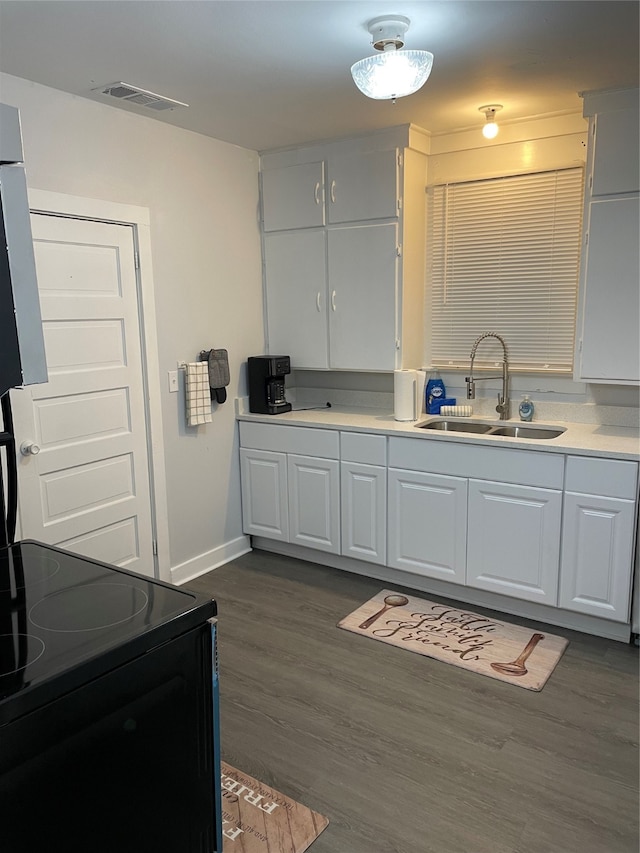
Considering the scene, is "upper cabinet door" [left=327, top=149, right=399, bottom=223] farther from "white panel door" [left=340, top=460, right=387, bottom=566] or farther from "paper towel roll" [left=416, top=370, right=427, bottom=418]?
"white panel door" [left=340, top=460, right=387, bottom=566]

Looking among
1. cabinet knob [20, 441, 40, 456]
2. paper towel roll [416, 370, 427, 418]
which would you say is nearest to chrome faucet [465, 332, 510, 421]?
paper towel roll [416, 370, 427, 418]

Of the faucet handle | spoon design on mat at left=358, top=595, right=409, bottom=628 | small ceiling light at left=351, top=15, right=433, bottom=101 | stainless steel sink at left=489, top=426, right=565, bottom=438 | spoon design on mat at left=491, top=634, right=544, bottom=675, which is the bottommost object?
spoon design on mat at left=491, top=634, right=544, bottom=675

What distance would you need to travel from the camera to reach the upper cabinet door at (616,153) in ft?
9.52

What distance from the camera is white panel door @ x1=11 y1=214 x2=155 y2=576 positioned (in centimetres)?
293

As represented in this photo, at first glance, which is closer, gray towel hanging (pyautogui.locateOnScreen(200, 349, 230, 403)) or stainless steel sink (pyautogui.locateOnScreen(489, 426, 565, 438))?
stainless steel sink (pyautogui.locateOnScreen(489, 426, 565, 438))

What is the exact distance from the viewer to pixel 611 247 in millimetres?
3010

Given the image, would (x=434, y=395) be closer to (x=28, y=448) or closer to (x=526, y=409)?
(x=526, y=409)

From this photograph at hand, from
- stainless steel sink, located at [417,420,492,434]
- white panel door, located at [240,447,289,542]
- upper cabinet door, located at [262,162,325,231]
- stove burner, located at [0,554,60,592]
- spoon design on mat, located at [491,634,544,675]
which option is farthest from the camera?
white panel door, located at [240,447,289,542]

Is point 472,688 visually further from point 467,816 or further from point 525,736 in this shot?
point 467,816

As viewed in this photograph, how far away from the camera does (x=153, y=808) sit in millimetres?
1404

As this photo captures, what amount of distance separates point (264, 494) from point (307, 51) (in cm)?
246

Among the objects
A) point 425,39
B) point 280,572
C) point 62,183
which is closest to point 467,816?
point 280,572

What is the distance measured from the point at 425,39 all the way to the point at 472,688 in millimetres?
2528

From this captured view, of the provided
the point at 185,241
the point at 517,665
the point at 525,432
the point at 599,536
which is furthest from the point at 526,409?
the point at 185,241
